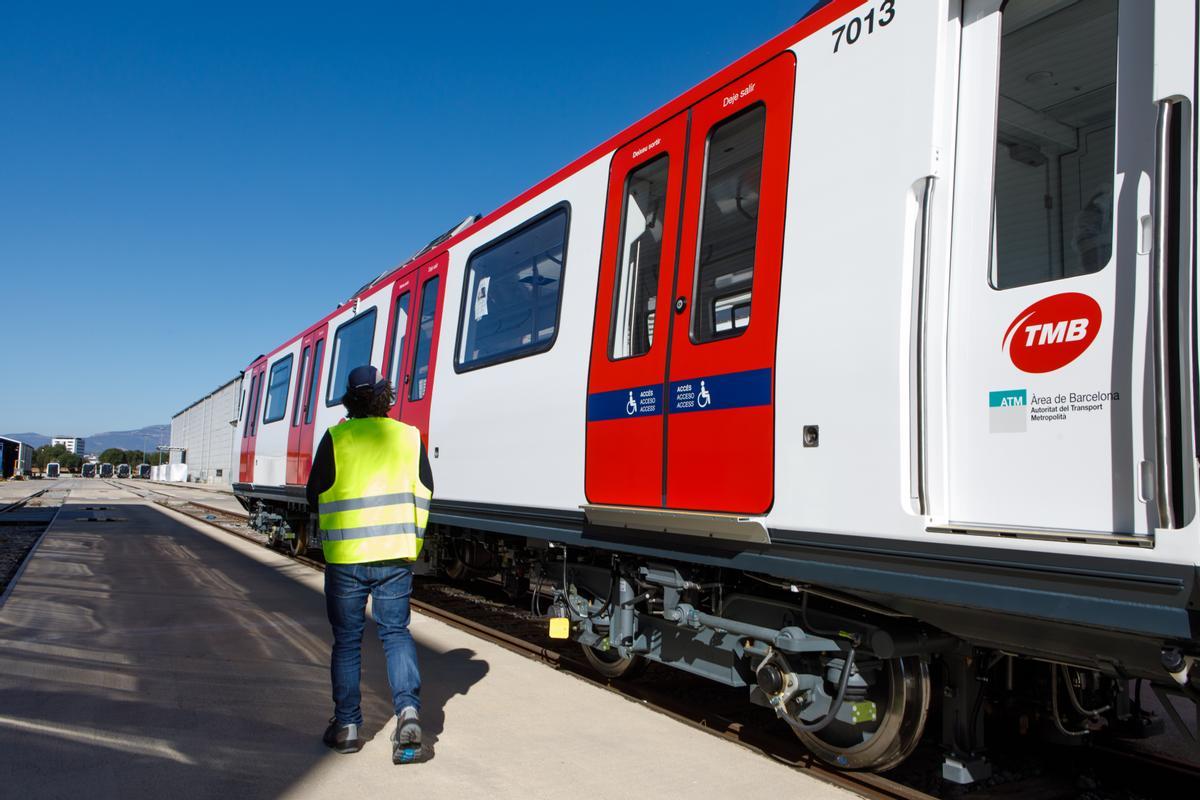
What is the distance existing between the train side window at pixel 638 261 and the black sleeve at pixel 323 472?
1.54 m

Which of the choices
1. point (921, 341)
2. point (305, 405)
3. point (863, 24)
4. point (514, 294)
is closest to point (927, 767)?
point (921, 341)

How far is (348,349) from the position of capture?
9727mm

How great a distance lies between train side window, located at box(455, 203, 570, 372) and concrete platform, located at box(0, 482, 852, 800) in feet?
7.12

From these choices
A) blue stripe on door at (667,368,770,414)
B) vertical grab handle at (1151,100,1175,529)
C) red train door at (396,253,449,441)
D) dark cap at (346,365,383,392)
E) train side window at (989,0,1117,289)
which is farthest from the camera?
red train door at (396,253,449,441)

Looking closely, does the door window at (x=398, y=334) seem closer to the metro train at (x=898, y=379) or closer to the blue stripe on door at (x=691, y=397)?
the metro train at (x=898, y=379)

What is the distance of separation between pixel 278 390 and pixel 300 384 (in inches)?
63.5

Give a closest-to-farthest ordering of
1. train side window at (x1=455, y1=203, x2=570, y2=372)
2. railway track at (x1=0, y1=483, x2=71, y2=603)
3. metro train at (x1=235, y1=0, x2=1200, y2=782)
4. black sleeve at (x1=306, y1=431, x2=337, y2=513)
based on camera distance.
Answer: metro train at (x1=235, y1=0, x2=1200, y2=782) < black sleeve at (x1=306, y1=431, x2=337, y2=513) < train side window at (x1=455, y1=203, x2=570, y2=372) < railway track at (x1=0, y1=483, x2=71, y2=603)

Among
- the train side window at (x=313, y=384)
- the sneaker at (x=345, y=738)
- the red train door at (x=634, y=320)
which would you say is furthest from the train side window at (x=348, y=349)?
the sneaker at (x=345, y=738)

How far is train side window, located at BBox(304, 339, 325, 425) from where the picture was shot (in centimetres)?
1090

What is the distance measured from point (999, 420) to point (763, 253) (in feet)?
4.35

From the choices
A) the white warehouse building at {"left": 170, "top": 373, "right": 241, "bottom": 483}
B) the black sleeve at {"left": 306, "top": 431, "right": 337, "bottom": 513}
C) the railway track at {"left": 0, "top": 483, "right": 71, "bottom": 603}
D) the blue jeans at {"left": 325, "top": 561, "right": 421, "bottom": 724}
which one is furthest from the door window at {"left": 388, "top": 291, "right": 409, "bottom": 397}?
the white warehouse building at {"left": 170, "top": 373, "right": 241, "bottom": 483}

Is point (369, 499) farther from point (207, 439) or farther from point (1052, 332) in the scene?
point (207, 439)

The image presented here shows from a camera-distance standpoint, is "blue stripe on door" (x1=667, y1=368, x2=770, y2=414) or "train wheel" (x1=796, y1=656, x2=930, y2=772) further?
"blue stripe on door" (x1=667, y1=368, x2=770, y2=414)

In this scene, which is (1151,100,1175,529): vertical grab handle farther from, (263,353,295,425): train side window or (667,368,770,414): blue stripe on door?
(263,353,295,425): train side window
